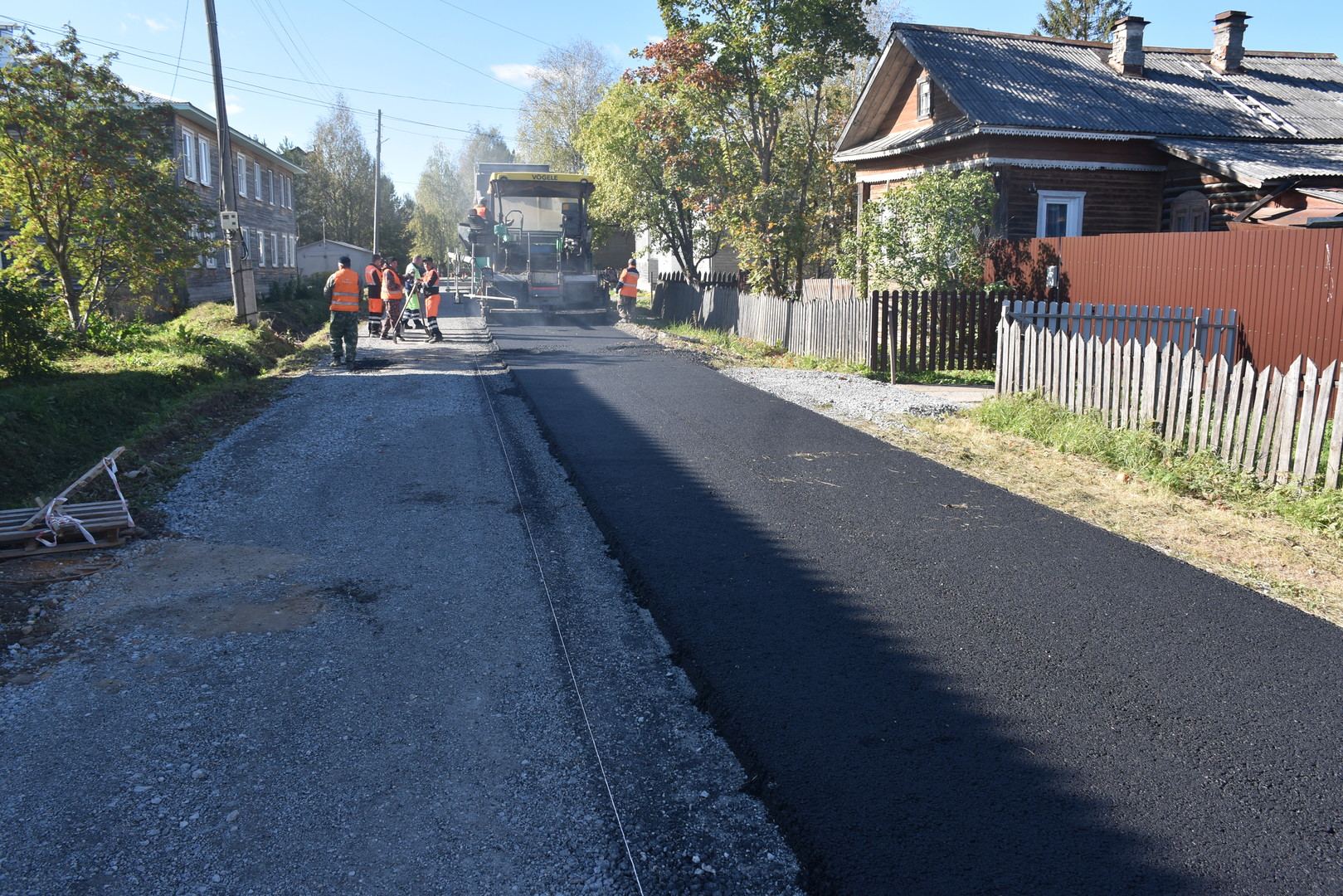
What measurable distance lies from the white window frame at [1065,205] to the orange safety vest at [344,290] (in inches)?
515

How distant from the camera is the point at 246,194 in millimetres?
33812

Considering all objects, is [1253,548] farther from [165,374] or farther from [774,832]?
[165,374]

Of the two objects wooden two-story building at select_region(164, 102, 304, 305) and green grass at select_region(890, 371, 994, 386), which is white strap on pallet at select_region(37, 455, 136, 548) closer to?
green grass at select_region(890, 371, 994, 386)

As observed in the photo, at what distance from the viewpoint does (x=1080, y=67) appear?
20953 millimetres

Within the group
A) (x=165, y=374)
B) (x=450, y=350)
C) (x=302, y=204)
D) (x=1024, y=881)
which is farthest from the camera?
(x=302, y=204)

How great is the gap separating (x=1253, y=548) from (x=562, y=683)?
15.3ft

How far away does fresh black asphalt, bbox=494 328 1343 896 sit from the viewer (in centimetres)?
294

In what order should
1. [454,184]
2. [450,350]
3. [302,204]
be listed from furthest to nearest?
[454,184] → [302,204] → [450,350]

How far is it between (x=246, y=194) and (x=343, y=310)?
22.5m

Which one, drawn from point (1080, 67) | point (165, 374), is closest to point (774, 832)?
point (165, 374)

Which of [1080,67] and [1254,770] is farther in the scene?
[1080,67]

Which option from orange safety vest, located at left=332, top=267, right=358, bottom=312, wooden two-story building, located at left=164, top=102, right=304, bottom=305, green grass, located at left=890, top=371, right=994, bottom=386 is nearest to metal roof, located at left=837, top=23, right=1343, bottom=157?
green grass, located at left=890, top=371, right=994, bottom=386

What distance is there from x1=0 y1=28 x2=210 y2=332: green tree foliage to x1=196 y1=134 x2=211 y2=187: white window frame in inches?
580

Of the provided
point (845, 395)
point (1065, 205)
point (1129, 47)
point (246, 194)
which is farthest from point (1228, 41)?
point (246, 194)
